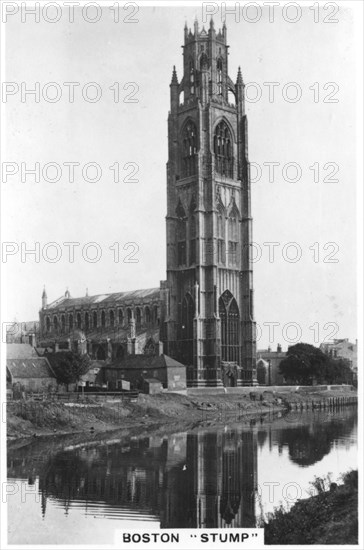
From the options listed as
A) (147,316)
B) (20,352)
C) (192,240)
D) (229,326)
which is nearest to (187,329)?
(229,326)

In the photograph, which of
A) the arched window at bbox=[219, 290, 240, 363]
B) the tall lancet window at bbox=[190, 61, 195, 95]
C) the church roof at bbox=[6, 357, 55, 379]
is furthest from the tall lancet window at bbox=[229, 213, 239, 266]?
the church roof at bbox=[6, 357, 55, 379]

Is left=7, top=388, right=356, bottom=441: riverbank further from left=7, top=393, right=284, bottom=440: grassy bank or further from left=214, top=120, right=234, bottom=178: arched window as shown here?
left=214, top=120, right=234, bottom=178: arched window

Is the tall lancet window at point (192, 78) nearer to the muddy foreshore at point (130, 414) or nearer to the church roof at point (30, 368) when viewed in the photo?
the muddy foreshore at point (130, 414)

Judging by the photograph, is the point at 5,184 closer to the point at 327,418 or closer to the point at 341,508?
the point at 341,508

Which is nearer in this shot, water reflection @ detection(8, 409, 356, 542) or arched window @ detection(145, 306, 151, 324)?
water reflection @ detection(8, 409, 356, 542)

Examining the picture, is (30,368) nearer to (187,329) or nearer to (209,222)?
(187,329)

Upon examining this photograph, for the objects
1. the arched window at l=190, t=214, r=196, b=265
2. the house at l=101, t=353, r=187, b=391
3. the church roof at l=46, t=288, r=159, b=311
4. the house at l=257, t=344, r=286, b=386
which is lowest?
the house at l=257, t=344, r=286, b=386

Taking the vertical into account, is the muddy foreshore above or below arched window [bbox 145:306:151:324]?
below

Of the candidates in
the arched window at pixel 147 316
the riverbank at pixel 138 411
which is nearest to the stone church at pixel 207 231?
the arched window at pixel 147 316
